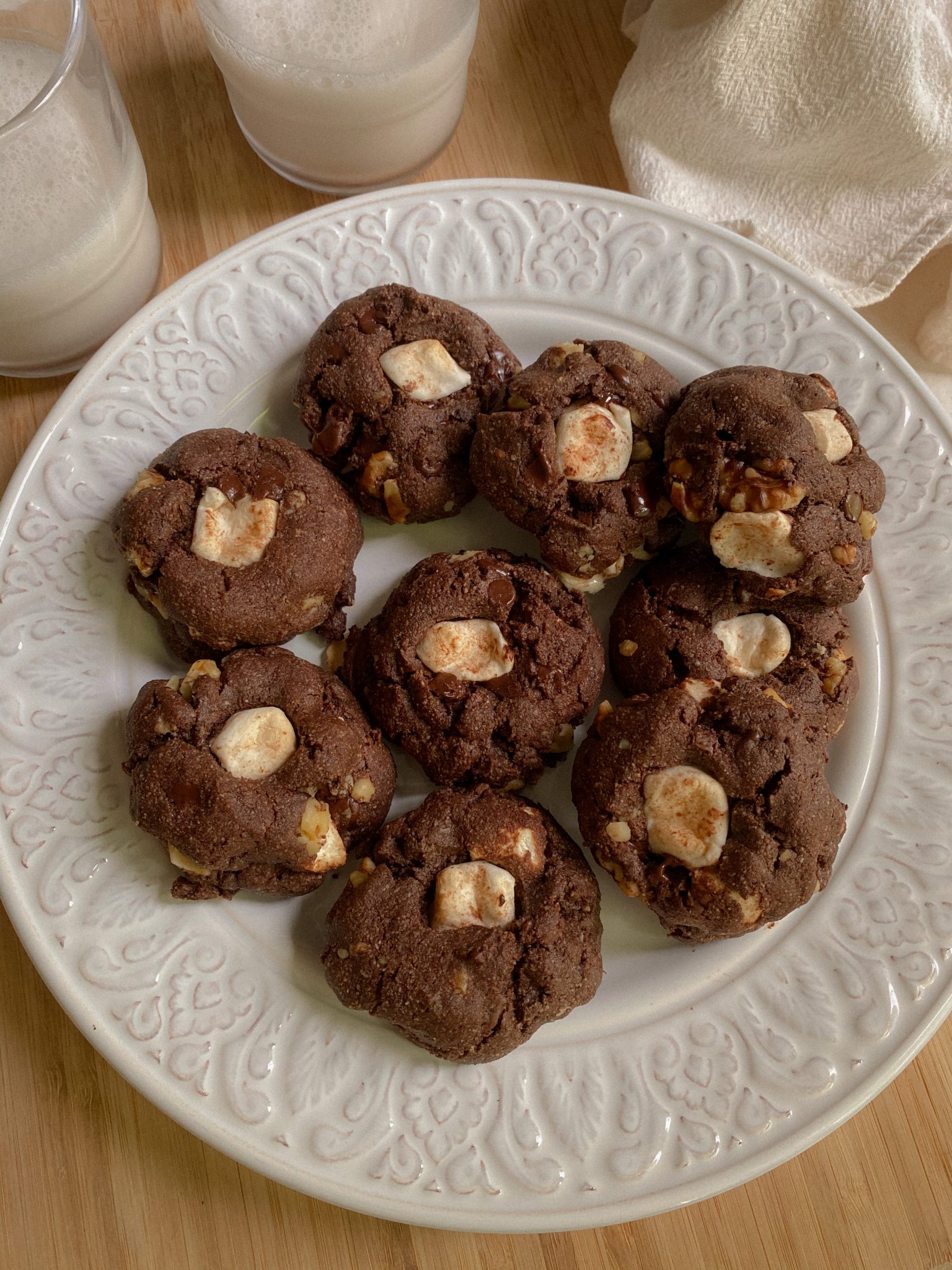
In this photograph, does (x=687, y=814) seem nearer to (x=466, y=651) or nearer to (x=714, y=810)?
(x=714, y=810)

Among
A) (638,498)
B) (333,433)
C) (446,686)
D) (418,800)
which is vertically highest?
(638,498)

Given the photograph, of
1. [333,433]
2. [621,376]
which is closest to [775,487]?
[621,376]

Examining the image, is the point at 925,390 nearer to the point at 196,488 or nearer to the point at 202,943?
the point at 196,488

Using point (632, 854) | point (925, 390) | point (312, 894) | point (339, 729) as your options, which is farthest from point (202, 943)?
point (925, 390)

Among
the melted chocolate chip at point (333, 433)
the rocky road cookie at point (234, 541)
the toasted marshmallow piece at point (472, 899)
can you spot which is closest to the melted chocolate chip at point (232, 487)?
the rocky road cookie at point (234, 541)

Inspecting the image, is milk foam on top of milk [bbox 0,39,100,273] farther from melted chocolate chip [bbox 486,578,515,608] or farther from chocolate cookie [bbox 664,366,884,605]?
chocolate cookie [bbox 664,366,884,605]
